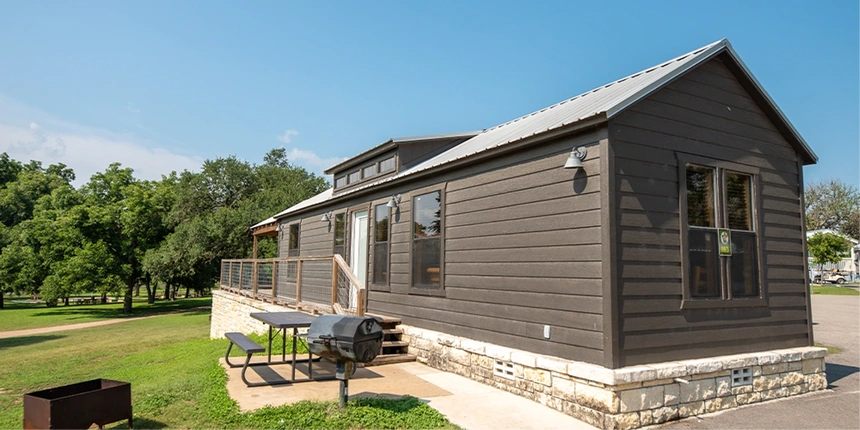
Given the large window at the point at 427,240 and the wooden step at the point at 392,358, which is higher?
the large window at the point at 427,240

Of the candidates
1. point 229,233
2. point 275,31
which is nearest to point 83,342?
point 229,233

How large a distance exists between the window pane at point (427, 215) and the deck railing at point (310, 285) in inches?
55.5

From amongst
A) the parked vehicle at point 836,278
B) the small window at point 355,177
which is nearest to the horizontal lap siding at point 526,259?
the small window at point 355,177

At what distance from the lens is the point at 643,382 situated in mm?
4895

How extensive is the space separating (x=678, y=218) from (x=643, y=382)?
187 cm

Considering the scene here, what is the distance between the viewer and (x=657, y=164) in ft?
18.0

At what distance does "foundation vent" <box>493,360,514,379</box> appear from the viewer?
19.8 ft

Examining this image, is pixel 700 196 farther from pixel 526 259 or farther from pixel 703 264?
pixel 526 259

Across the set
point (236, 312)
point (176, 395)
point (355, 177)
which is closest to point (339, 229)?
point (355, 177)

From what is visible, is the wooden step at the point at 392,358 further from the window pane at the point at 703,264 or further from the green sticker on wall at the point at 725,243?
the green sticker on wall at the point at 725,243

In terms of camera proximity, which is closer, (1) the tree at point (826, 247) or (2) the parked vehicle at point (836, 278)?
(1) the tree at point (826, 247)

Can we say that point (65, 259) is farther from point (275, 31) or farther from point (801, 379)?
point (801, 379)

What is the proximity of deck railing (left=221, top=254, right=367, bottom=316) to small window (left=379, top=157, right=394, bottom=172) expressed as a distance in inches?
99.7

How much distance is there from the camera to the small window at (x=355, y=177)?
1252 centimetres
